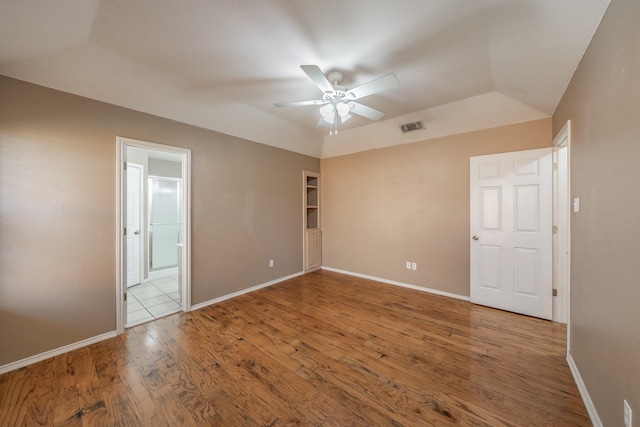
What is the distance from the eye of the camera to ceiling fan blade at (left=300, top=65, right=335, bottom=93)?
171 cm

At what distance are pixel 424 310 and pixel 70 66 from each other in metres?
4.46

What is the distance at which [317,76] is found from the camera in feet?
6.00

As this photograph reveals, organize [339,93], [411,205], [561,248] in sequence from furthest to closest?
[411,205]
[561,248]
[339,93]

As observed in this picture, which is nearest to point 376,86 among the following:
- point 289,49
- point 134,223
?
point 289,49

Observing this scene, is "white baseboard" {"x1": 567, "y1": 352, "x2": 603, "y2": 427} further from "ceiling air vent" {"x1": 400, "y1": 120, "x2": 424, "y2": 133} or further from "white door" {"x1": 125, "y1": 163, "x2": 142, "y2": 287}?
"white door" {"x1": 125, "y1": 163, "x2": 142, "y2": 287}

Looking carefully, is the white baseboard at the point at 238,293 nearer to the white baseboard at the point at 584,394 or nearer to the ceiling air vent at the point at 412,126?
the ceiling air vent at the point at 412,126

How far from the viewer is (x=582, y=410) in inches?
57.8

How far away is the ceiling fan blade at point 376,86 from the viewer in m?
1.81

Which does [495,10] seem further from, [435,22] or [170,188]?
[170,188]

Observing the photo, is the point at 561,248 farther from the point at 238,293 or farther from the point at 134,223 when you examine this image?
the point at 134,223

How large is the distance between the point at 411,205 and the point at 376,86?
2.32 metres

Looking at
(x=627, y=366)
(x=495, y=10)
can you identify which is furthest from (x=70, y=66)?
(x=627, y=366)

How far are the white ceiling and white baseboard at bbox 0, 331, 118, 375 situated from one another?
2.40 meters

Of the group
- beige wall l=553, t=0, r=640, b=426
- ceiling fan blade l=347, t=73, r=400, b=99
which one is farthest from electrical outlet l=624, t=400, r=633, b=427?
ceiling fan blade l=347, t=73, r=400, b=99
